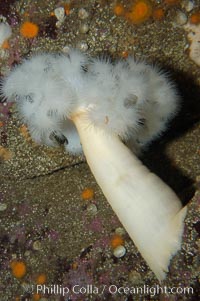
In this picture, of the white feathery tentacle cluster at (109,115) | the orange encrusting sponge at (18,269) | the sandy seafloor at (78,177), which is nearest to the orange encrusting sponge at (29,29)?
the sandy seafloor at (78,177)

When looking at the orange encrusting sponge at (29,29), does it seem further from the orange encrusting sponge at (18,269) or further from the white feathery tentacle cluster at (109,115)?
the orange encrusting sponge at (18,269)

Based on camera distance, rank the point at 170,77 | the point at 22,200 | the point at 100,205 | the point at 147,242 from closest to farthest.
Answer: the point at 147,242 → the point at 170,77 → the point at 100,205 → the point at 22,200

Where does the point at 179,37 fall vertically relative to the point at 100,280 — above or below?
above

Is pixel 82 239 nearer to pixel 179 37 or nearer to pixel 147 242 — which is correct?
pixel 147 242

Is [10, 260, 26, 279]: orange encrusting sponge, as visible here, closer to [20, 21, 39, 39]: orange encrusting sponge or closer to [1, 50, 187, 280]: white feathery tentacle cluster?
[1, 50, 187, 280]: white feathery tentacle cluster

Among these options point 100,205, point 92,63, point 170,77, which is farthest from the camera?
point 100,205

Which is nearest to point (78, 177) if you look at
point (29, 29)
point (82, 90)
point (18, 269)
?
point (18, 269)

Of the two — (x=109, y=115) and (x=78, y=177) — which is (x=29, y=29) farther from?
(x=78, y=177)

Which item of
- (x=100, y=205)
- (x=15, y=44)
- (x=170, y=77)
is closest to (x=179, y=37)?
(x=170, y=77)
